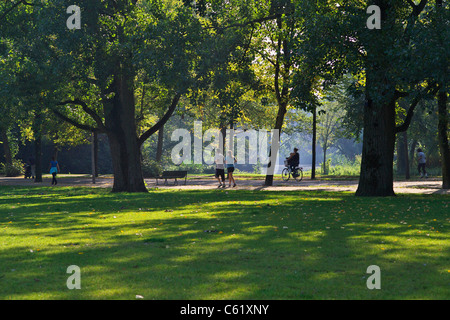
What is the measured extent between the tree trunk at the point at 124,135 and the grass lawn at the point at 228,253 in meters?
9.07

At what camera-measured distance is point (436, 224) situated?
12.3m

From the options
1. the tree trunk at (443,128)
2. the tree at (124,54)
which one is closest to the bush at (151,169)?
the tree at (124,54)

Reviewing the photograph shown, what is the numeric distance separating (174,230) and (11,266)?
4145 mm

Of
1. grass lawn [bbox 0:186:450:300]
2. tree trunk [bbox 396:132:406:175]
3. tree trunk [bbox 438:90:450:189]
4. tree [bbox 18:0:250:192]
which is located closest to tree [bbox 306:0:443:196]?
grass lawn [bbox 0:186:450:300]

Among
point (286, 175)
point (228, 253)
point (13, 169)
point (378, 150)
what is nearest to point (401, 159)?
point (286, 175)

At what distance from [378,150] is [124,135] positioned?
34.8 ft

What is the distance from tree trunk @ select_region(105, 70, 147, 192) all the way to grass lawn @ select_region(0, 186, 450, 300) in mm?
9070

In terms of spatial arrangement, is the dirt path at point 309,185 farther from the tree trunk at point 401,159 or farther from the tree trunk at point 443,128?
the tree trunk at point 401,159

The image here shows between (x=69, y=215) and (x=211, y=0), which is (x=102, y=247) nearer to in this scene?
(x=69, y=215)

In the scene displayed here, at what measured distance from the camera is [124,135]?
24.6 m

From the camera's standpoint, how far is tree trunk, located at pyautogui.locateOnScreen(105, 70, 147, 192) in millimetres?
24484

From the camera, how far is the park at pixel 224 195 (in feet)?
22.4

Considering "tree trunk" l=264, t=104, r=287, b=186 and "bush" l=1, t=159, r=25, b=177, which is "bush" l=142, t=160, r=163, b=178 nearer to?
"bush" l=1, t=159, r=25, b=177

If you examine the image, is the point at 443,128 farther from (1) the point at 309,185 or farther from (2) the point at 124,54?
(2) the point at 124,54
